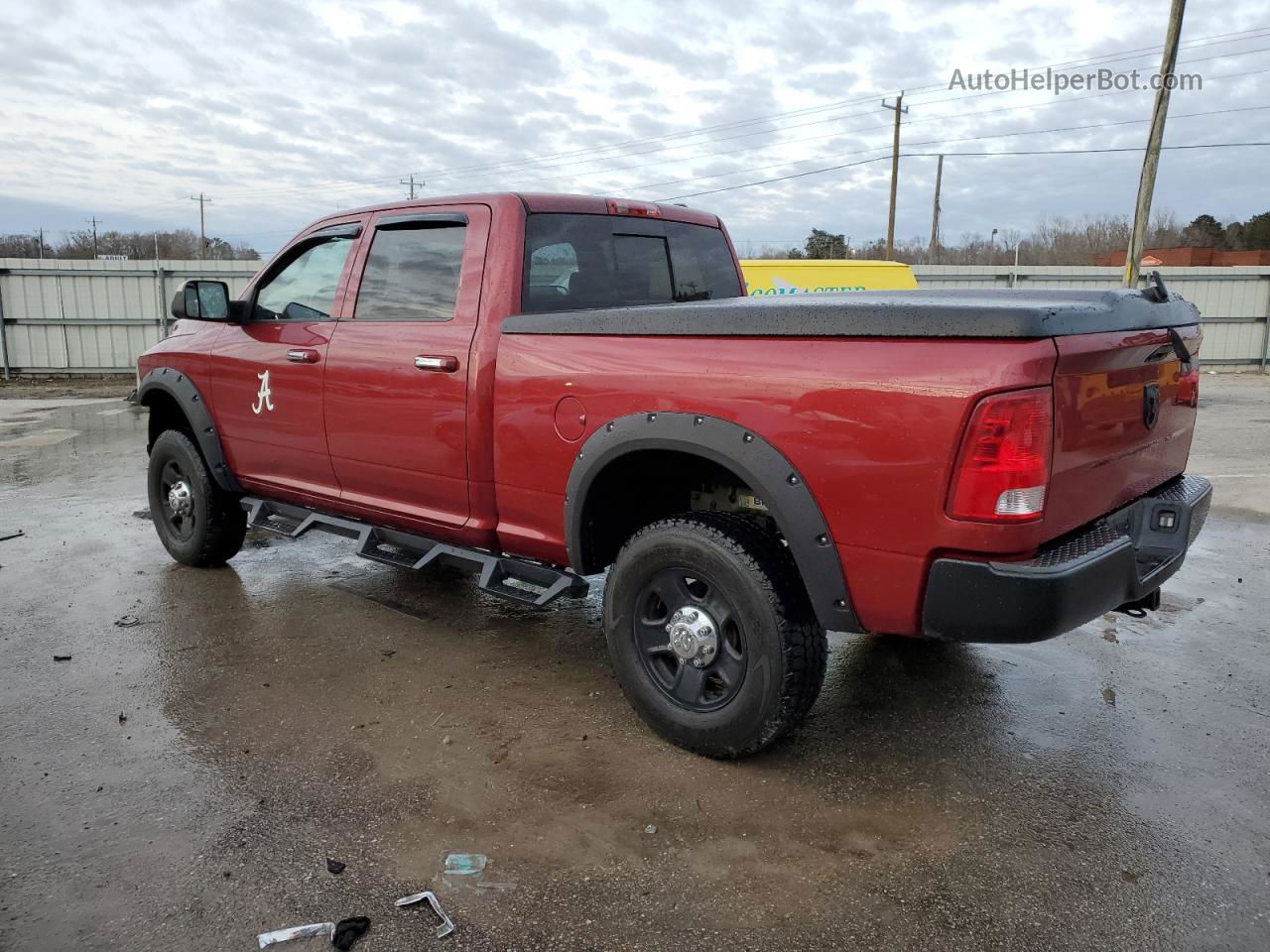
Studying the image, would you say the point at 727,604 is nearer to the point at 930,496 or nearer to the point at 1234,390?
the point at 930,496

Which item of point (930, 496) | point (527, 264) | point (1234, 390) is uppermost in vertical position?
point (527, 264)

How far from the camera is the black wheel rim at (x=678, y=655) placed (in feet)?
10.1

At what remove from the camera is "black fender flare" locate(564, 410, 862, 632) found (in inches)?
108

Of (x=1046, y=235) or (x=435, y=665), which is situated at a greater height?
(x=1046, y=235)

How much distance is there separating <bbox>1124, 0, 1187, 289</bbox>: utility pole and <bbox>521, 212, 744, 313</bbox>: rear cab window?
13569 millimetres

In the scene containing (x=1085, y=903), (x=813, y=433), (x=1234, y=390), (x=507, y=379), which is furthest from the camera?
(x=1234, y=390)

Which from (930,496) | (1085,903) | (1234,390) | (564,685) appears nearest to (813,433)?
(930,496)

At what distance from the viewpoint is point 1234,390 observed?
54.7 feet

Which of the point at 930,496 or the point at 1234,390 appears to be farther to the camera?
the point at 1234,390

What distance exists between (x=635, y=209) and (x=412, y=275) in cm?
104

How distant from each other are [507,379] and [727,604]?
1.21 m

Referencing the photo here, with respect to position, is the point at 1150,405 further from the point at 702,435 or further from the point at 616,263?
the point at 616,263

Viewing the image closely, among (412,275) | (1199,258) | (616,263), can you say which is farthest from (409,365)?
(1199,258)

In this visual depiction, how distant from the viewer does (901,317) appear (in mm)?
2504
